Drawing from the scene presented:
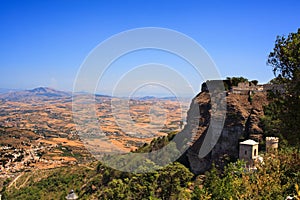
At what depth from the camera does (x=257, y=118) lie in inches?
865

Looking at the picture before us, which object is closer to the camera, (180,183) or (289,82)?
(289,82)

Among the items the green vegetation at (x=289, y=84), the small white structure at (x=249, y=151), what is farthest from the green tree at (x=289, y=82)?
the small white structure at (x=249, y=151)

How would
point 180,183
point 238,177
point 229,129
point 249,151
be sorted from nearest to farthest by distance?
1. point 238,177
2. point 180,183
3. point 249,151
4. point 229,129

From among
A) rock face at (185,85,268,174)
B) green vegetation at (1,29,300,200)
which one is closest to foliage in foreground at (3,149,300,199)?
green vegetation at (1,29,300,200)

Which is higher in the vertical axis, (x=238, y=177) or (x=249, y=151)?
(x=238, y=177)

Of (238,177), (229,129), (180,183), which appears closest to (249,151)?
(229,129)

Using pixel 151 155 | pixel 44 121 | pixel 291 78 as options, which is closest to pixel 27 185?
pixel 151 155

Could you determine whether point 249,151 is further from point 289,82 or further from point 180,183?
point 289,82

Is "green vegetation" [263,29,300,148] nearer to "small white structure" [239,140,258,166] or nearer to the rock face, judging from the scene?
"small white structure" [239,140,258,166]

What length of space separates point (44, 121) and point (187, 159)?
9267 cm

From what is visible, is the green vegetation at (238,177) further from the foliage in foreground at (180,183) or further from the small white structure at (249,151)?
the small white structure at (249,151)

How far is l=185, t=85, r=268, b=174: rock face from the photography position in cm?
2169

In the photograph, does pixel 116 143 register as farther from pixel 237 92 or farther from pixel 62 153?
pixel 237 92

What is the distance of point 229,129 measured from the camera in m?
22.2
